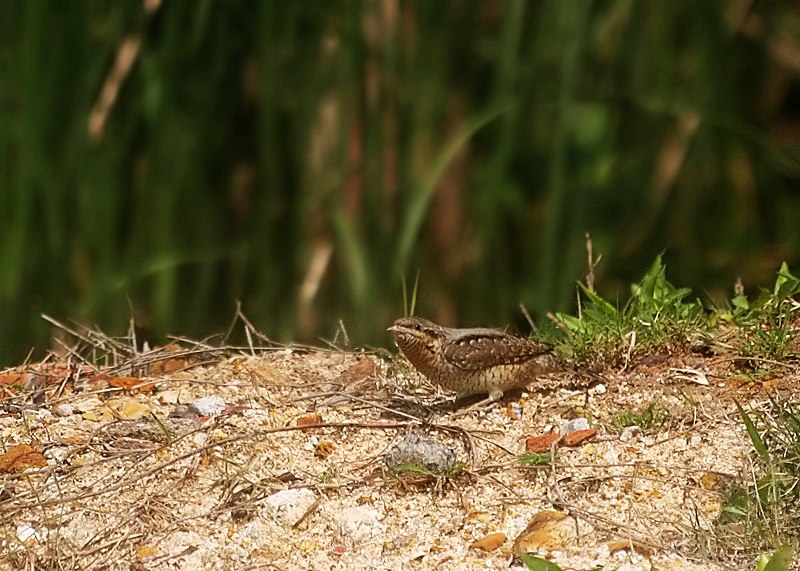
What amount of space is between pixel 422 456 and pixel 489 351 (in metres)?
0.72

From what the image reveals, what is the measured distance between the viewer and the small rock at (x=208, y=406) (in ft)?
13.2

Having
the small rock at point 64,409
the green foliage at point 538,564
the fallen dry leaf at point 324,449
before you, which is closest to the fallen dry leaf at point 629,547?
the green foliage at point 538,564

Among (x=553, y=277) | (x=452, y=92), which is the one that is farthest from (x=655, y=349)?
(x=452, y=92)

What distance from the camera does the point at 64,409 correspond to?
412cm

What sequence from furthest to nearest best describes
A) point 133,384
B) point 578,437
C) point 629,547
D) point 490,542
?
point 133,384, point 578,437, point 490,542, point 629,547

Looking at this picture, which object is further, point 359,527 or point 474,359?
point 474,359

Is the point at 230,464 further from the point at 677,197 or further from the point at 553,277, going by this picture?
the point at 677,197

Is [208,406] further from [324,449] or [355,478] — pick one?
[355,478]

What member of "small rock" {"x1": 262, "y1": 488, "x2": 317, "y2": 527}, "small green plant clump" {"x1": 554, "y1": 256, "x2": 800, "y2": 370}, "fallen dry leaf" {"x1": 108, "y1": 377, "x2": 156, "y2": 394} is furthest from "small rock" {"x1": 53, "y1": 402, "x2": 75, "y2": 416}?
"small green plant clump" {"x1": 554, "y1": 256, "x2": 800, "y2": 370}

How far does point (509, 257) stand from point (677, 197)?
722 millimetres

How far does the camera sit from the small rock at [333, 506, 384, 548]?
3.23 metres

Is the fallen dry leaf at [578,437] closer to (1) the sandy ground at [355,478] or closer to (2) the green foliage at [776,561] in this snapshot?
(1) the sandy ground at [355,478]

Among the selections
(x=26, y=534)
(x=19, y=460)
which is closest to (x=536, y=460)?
(x=26, y=534)

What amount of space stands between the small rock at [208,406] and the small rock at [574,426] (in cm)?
107
